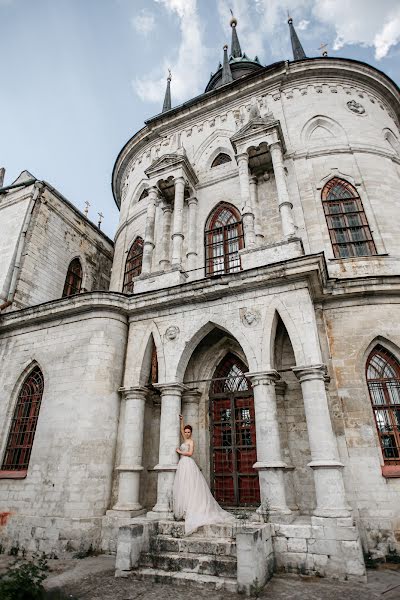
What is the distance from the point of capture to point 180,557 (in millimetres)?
5914

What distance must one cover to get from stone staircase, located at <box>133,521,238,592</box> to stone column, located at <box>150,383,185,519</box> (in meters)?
0.77

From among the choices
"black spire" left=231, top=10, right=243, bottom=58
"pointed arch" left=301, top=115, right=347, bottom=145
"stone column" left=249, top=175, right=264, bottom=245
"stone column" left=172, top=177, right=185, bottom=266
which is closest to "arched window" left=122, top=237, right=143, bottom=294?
"stone column" left=172, top=177, right=185, bottom=266

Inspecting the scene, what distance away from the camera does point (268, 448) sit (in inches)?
277

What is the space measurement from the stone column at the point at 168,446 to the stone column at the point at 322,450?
296 cm

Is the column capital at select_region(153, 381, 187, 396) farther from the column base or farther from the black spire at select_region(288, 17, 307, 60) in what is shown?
the black spire at select_region(288, 17, 307, 60)

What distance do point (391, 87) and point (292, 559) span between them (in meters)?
16.0

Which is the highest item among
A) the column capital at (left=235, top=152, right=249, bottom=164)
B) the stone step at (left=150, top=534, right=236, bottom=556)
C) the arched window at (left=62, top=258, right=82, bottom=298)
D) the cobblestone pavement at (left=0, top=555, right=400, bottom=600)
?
the column capital at (left=235, top=152, right=249, bottom=164)

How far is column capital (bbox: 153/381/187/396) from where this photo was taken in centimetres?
859

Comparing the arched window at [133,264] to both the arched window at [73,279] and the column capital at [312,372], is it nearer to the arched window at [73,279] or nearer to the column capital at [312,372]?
the arched window at [73,279]

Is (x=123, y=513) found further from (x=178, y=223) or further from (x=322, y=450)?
(x=178, y=223)

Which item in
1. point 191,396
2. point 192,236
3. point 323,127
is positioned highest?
point 323,127

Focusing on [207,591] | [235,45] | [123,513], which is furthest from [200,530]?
[235,45]

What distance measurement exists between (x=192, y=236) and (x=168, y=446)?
6.88m

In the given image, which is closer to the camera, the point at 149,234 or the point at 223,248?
the point at 223,248
